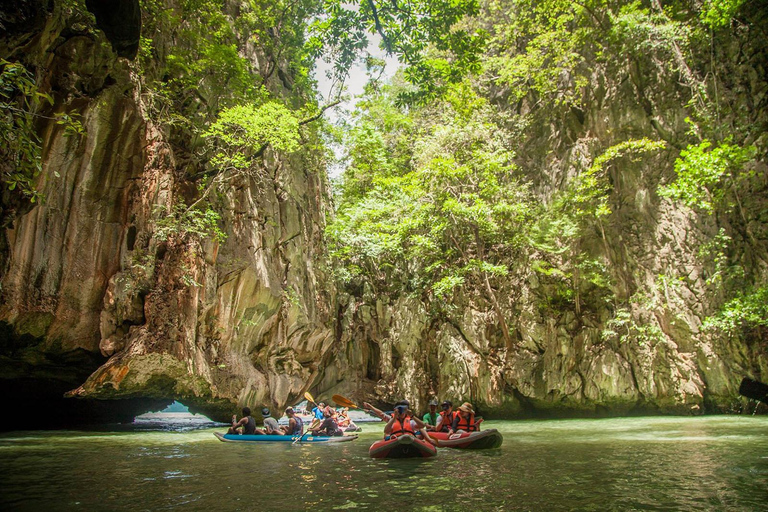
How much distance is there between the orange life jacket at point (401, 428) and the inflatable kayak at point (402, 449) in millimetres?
247

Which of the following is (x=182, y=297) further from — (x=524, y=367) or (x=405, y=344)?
(x=524, y=367)

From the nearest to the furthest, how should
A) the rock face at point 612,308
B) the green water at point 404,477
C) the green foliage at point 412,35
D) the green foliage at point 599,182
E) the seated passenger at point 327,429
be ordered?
the green water at point 404,477, the green foliage at point 412,35, the seated passenger at point 327,429, the rock face at point 612,308, the green foliage at point 599,182

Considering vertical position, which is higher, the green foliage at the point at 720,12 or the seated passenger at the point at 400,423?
the green foliage at the point at 720,12

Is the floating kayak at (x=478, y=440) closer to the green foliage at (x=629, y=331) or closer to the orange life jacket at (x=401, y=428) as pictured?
the orange life jacket at (x=401, y=428)

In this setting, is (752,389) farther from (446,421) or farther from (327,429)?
(327,429)

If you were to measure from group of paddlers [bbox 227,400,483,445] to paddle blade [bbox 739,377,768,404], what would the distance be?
29.8ft

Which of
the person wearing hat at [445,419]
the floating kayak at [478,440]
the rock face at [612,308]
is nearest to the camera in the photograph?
the floating kayak at [478,440]

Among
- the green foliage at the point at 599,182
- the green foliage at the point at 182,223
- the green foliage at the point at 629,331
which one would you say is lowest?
the green foliage at the point at 629,331

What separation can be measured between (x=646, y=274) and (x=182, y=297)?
1503 centimetres

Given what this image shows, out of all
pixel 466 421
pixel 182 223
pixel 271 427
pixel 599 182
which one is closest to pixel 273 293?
pixel 182 223

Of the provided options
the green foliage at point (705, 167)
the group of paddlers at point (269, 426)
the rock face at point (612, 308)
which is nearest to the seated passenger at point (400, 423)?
the group of paddlers at point (269, 426)

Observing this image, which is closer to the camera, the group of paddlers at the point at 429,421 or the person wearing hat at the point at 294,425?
the group of paddlers at the point at 429,421

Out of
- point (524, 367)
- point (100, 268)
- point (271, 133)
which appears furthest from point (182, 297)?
point (524, 367)

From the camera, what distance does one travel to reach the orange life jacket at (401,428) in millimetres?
7333
